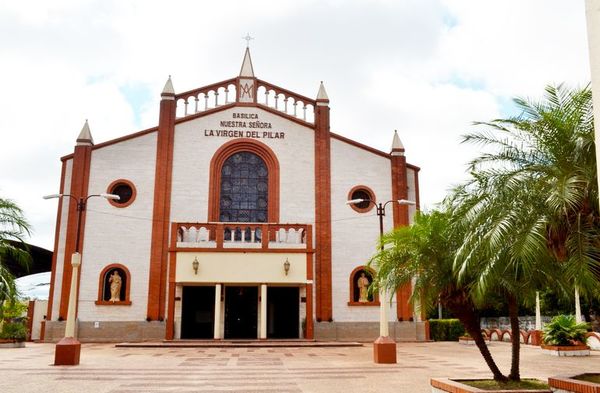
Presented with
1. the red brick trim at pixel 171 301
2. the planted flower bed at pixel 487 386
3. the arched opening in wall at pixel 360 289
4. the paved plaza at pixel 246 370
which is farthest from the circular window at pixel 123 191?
the planted flower bed at pixel 487 386

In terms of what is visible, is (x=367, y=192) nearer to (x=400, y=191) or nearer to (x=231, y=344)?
(x=400, y=191)

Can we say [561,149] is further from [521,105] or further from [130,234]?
[130,234]

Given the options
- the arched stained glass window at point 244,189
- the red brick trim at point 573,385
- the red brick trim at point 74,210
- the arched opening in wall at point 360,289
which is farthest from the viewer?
the arched stained glass window at point 244,189

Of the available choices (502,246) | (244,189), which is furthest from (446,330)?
(502,246)

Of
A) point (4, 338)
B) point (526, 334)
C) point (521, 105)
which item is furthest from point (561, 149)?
point (4, 338)

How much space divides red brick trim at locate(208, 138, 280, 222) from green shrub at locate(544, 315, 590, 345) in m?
13.9

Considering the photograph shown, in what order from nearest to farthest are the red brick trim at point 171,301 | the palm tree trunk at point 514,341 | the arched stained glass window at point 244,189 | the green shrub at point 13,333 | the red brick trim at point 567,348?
the palm tree trunk at point 514,341, the red brick trim at point 567,348, the green shrub at point 13,333, the red brick trim at point 171,301, the arched stained glass window at point 244,189

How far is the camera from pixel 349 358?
2047 cm

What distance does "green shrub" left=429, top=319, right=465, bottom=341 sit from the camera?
32.5 m

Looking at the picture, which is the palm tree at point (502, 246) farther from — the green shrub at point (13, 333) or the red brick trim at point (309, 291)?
the green shrub at point (13, 333)

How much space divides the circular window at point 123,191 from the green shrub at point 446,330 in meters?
17.7

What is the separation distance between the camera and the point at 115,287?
2870cm

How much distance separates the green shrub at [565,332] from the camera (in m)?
22.4

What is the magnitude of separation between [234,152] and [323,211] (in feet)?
18.8
